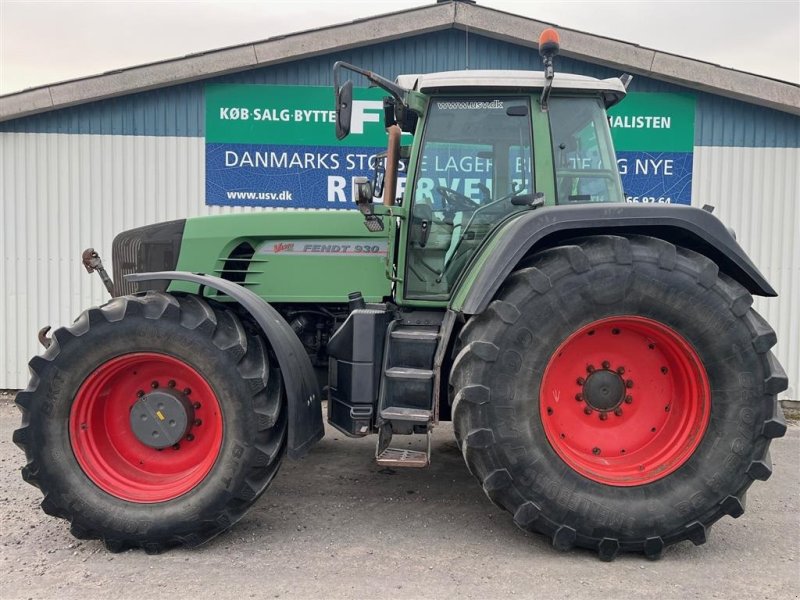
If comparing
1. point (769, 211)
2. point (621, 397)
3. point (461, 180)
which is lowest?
point (621, 397)

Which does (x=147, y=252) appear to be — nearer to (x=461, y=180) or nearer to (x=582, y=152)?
(x=461, y=180)

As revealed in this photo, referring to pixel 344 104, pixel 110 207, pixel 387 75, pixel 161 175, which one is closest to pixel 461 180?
pixel 344 104

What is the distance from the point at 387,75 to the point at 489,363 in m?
4.67

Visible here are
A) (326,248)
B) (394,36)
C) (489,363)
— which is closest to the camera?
(489,363)

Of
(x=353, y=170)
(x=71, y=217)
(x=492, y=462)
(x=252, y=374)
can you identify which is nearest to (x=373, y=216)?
(x=252, y=374)

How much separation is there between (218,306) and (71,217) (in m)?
4.35

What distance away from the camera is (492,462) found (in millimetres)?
2930

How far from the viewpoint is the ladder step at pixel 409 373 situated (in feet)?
10.7

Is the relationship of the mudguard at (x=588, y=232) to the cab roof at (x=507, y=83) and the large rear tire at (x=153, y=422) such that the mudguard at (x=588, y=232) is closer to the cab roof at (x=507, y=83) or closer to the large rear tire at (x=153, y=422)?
the cab roof at (x=507, y=83)

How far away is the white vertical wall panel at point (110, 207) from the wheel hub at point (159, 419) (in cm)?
388

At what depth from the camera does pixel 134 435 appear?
3293 mm

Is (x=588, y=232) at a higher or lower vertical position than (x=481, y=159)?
lower

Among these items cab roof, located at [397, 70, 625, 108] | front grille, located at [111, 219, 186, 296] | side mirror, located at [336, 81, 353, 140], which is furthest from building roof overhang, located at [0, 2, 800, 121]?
side mirror, located at [336, 81, 353, 140]

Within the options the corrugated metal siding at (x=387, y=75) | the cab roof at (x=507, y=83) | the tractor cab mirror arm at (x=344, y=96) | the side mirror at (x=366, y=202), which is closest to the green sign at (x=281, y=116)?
the corrugated metal siding at (x=387, y=75)
